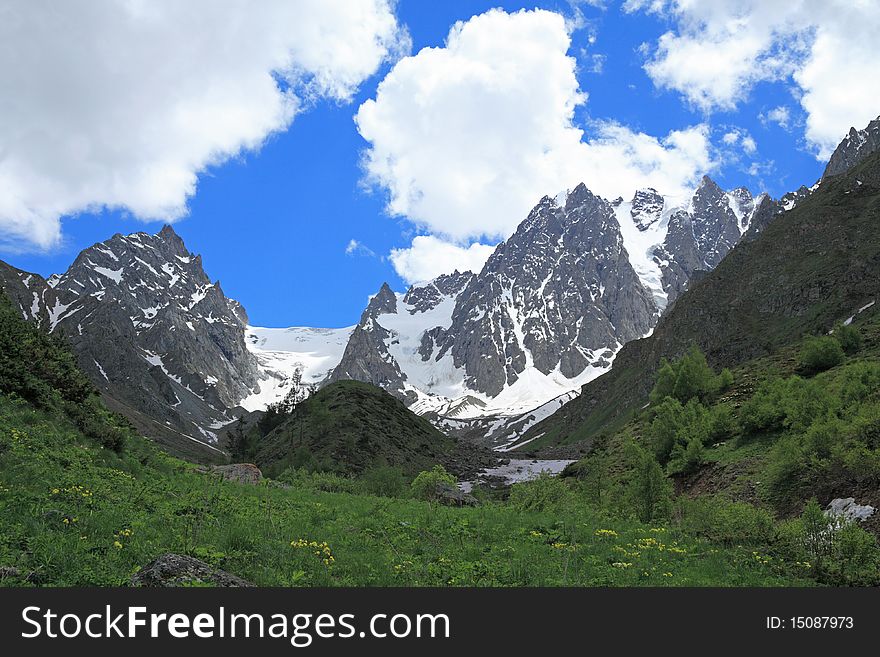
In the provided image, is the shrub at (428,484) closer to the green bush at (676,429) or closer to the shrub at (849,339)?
the green bush at (676,429)

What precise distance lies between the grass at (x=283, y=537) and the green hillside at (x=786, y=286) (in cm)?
10051

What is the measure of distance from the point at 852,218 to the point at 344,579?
16201 cm

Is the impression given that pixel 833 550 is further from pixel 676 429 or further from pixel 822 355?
pixel 822 355

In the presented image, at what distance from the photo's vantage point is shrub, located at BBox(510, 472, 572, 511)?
987 inches

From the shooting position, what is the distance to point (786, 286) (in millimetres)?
140125

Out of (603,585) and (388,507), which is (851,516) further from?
(388,507)

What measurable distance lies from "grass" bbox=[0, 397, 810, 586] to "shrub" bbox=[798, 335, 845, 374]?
1122 inches

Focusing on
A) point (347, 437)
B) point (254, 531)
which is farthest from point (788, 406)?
point (347, 437)

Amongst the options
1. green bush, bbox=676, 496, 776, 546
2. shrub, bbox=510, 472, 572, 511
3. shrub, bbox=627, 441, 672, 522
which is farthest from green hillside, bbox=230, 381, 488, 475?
green bush, bbox=676, 496, 776, 546

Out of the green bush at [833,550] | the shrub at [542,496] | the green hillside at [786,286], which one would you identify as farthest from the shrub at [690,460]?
the green hillside at [786,286]

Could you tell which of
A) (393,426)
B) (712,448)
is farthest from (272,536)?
(393,426)

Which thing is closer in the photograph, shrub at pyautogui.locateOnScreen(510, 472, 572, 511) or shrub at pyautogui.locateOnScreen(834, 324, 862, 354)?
shrub at pyautogui.locateOnScreen(510, 472, 572, 511)

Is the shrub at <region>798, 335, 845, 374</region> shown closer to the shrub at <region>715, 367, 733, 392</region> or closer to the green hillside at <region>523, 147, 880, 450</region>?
the shrub at <region>715, 367, 733, 392</region>

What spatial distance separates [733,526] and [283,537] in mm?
13380
